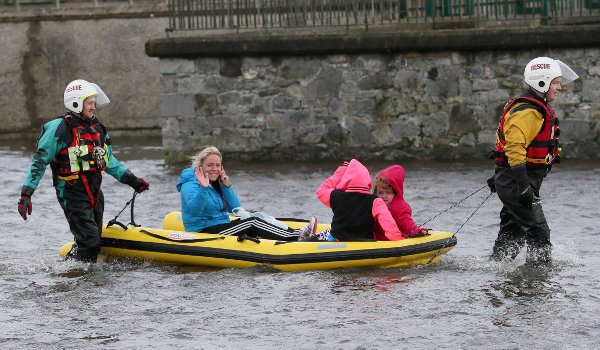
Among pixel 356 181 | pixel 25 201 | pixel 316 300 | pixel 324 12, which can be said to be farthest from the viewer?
pixel 324 12

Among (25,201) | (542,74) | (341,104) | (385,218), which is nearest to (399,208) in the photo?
(385,218)

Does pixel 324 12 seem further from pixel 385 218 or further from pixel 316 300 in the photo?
pixel 316 300

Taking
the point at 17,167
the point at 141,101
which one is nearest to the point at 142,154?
the point at 17,167

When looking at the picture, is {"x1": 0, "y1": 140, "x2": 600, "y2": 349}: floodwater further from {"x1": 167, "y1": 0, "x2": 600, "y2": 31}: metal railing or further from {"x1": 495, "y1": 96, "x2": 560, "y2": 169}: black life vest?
{"x1": 167, "y1": 0, "x2": 600, "y2": 31}: metal railing

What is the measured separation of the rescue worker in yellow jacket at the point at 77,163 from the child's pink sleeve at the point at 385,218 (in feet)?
7.85

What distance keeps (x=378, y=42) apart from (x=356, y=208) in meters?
6.83

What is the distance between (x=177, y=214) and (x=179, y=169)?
541cm

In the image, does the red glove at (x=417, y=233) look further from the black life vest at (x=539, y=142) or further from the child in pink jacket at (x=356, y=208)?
the black life vest at (x=539, y=142)

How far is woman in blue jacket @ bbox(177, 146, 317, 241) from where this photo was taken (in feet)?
35.6

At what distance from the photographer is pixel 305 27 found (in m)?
17.4

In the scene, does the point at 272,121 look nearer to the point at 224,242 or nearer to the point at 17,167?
the point at 17,167

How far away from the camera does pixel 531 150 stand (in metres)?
9.92

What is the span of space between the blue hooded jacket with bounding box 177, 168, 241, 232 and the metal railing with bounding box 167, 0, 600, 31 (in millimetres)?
6506

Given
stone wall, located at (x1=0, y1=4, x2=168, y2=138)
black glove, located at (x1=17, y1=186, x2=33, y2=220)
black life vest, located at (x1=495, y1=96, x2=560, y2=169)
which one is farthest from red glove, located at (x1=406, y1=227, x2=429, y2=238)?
stone wall, located at (x1=0, y1=4, x2=168, y2=138)
